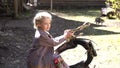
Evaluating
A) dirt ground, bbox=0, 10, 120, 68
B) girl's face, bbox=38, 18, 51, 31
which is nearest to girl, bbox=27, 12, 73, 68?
girl's face, bbox=38, 18, 51, 31

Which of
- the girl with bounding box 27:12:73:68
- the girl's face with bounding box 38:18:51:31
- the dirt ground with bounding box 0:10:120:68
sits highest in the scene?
the girl's face with bounding box 38:18:51:31

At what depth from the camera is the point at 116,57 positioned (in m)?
8.95

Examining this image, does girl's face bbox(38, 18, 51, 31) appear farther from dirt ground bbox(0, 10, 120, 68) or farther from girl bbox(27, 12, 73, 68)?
dirt ground bbox(0, 10, 120, 68)

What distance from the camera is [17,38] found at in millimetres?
11805

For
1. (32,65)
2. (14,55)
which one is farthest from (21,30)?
(32,65)

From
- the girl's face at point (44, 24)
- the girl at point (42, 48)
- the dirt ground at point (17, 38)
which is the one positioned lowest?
the dirt ground at point (17, 38)

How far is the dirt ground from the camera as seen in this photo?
8.62 metres

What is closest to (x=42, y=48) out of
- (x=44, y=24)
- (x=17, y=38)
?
(x=44, y=24)

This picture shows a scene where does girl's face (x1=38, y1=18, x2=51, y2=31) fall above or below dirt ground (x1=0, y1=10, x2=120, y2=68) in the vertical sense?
above

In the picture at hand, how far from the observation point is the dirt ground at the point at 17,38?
8.62 meters

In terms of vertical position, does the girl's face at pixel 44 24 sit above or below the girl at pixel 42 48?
above

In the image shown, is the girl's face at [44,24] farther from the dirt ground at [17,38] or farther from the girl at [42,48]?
the dirt ground at [17,38]

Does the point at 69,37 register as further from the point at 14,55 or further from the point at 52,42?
the point at 14,55

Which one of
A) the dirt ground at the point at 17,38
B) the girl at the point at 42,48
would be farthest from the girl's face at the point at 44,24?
the dirt ground at the point at 17,38
